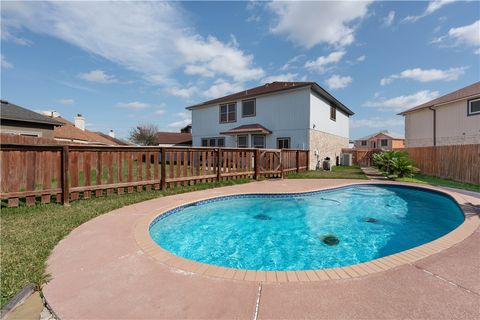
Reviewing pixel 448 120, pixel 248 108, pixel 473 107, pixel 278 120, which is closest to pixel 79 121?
pixel 248 108

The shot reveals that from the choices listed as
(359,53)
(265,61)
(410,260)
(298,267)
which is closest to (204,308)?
(298,267)

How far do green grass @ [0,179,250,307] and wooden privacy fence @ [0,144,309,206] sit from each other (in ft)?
1.13

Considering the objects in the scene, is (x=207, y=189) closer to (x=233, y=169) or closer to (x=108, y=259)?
(x=233, y=169)

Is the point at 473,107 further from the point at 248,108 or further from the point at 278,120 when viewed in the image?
the point at 248,108

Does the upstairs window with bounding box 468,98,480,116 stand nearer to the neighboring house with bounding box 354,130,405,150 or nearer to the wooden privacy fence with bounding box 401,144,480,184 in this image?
the wooden privacy fence with bounding box 401,144,480,184

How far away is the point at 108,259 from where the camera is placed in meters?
3.12

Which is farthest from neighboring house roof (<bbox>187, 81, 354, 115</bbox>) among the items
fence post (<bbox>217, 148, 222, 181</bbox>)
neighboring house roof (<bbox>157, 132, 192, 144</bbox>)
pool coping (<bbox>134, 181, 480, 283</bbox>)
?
pool coping (<bbox>134, 181, 480, 283</bbox>)

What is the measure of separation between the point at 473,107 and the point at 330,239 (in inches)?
732

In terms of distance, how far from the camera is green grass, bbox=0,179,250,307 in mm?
2578

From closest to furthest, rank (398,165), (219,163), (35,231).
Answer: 1. (35,231)
2. (219,163)
3. (398,165)

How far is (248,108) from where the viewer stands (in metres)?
19.8

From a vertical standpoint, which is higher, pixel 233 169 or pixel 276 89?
pixel 276 89

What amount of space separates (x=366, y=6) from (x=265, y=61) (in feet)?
28.8

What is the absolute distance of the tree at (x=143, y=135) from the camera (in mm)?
48359
